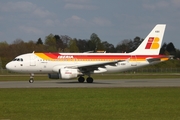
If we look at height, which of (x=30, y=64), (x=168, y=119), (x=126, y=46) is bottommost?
(x=168, y=119)

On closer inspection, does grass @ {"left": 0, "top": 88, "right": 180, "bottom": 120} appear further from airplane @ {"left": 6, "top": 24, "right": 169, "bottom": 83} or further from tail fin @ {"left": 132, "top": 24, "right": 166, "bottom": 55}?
tail fin @ {"left": 132, "top": 24, "right": 166, "bottom": 55}

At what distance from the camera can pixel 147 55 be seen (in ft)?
152

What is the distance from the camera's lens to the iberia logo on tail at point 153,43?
155 ft

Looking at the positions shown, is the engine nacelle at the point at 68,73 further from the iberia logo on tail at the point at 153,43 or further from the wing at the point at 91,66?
the iberia logo on tail at the point at 153,43

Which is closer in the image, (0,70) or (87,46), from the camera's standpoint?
(0,70)

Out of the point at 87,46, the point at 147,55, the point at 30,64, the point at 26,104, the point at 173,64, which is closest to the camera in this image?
the point at 26,104

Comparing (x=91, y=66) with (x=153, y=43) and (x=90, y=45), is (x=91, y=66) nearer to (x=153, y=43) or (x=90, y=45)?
(x=153, y=43)

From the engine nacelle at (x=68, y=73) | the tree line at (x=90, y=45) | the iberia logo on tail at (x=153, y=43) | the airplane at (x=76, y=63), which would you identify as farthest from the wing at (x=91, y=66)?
the tree line at (x=90, y=45)

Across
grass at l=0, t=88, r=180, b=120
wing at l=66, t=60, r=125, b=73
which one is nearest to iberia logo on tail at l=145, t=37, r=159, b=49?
wing at l=66, t=60, r=125, b=73

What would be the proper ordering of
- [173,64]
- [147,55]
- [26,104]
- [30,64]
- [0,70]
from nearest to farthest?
[26,104] < [30,64] < [147,55] < [0,70] < [173,64]

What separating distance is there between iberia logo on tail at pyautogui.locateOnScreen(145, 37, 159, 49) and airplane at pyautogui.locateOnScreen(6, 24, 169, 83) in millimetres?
890

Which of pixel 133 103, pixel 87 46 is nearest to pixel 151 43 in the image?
pixel 133 103

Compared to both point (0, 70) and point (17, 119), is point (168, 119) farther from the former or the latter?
point (0, 70)

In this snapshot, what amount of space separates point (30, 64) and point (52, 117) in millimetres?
27740
